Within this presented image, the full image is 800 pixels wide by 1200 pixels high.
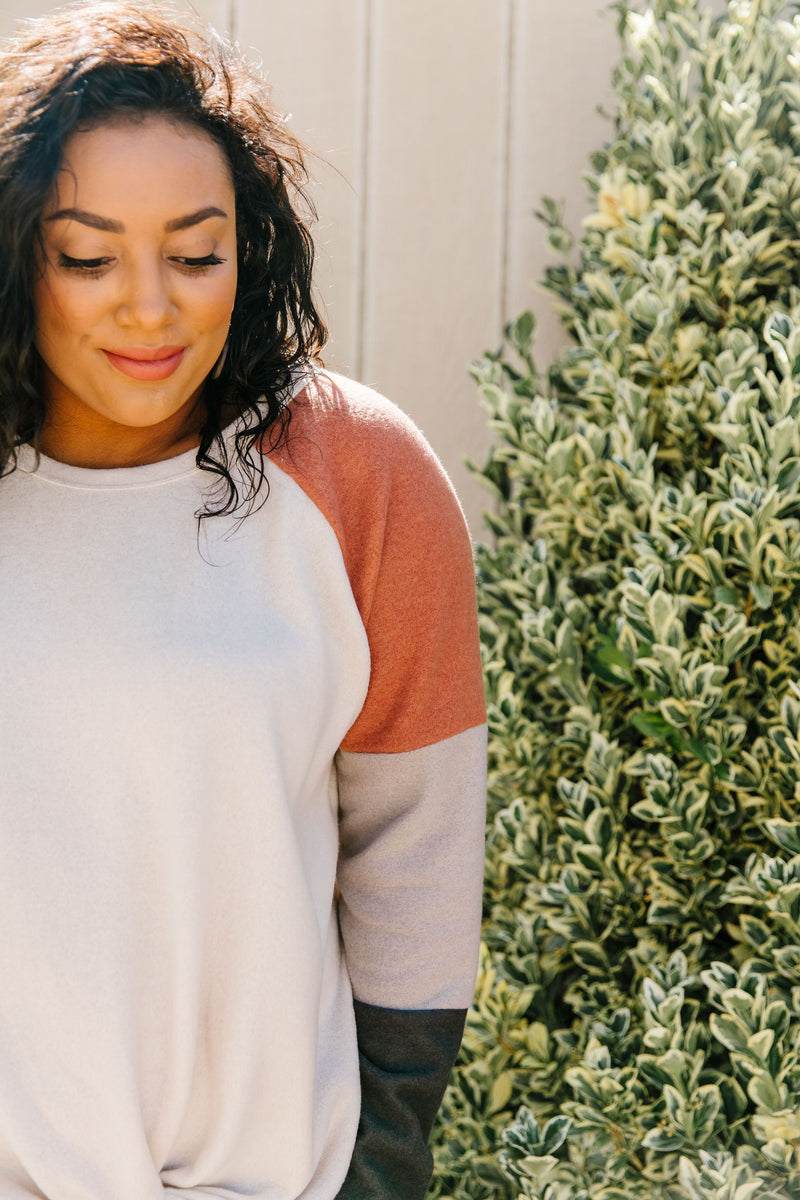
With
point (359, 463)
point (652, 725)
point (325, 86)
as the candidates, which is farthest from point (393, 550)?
point (325, 86)

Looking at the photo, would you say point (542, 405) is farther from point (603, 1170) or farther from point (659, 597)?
point (603, 1170)

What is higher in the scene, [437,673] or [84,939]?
[437,673]

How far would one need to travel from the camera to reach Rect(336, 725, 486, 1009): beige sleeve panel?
124 cm

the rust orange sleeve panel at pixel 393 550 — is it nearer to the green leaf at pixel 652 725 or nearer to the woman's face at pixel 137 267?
the woman's face at pixel 137 267

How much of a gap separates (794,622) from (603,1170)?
69 centimetres

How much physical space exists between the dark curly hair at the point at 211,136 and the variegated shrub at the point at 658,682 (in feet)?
2.00

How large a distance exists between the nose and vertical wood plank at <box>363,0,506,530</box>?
43.9 inches

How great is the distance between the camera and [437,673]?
4.00 feet

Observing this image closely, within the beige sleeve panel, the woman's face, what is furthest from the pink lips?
the beige sleeve panel

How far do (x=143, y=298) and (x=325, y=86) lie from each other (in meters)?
1.21

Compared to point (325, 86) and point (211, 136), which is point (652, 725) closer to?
point (211, 136)

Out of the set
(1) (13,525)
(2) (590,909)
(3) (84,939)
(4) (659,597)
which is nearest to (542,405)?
(4) (659,597)

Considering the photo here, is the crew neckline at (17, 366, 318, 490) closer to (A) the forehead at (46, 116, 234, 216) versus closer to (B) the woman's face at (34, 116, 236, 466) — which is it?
(B) the woman's face at (34, 116, 236, 466)

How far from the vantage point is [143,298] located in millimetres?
1016
